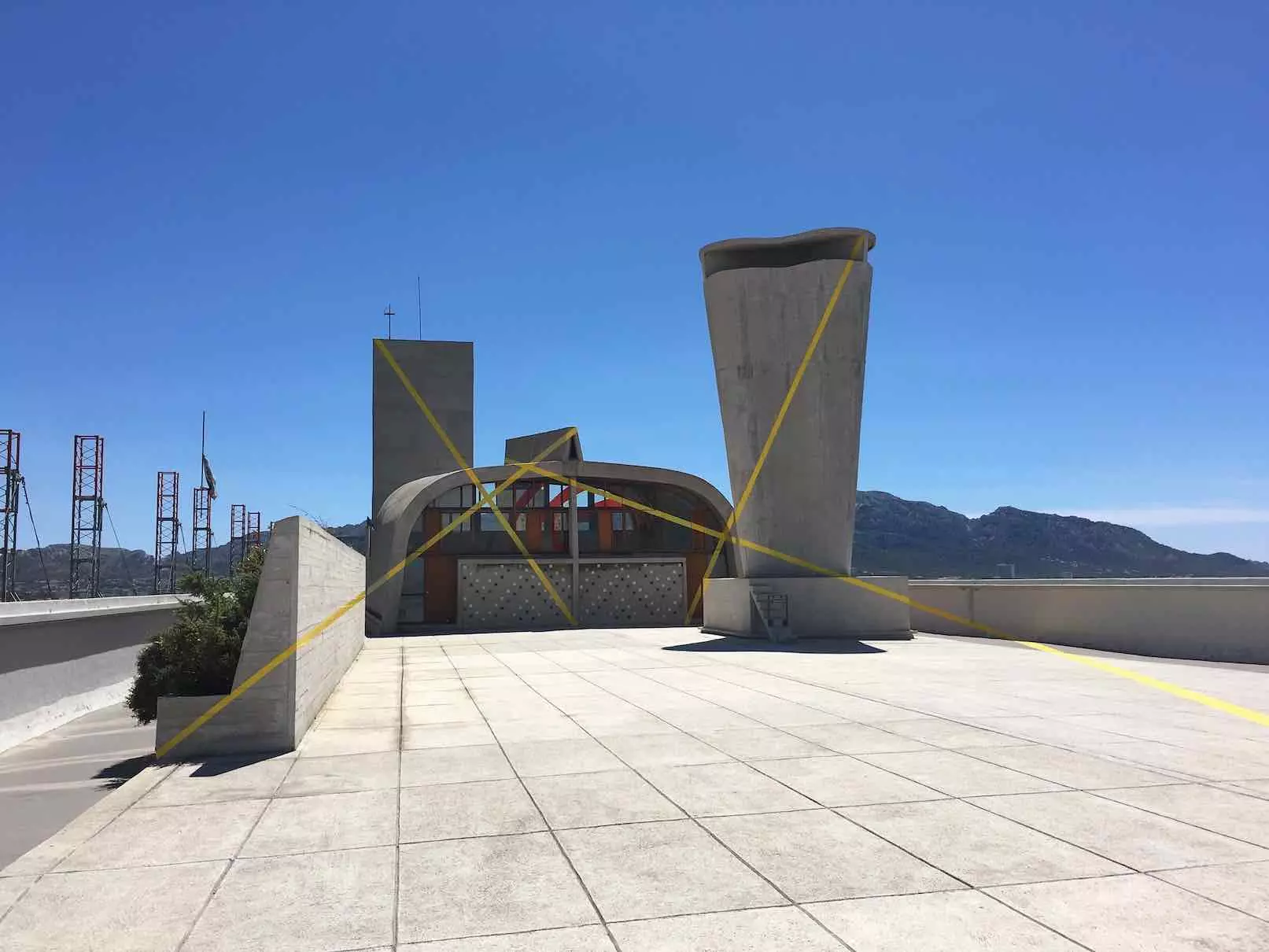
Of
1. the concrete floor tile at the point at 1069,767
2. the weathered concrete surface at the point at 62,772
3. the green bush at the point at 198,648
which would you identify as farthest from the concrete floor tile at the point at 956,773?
the weathered concrete surface at the point at 62,772

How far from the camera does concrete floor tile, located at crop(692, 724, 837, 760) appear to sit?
25.6 ft

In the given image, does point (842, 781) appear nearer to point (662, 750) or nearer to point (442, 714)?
point (662, 750)

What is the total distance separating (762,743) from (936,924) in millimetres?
4287

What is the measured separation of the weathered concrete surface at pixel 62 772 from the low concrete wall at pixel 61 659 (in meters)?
0.34

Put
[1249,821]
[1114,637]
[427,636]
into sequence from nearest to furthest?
[1249,821] < [1114,637] < [427,636]

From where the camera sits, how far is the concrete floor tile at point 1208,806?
17.7ft

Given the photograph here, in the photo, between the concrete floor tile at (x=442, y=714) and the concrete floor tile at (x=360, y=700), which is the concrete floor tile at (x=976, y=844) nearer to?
the concrete floor tile at (x=442, y=714)

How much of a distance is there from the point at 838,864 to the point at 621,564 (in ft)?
85.2

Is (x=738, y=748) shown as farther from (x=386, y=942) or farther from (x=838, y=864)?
(x=386, y=942)

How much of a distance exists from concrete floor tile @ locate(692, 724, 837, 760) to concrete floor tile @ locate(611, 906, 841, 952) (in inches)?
138

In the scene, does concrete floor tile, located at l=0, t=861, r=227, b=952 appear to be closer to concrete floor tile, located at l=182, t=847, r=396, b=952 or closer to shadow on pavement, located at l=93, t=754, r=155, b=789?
concrete floor tile, located at l=182, t=847, r=396, b=952

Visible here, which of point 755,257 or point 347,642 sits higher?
point 755,257

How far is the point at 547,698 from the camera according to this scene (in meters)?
11.7

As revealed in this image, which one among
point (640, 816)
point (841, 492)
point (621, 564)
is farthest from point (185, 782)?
point (621, 564)
